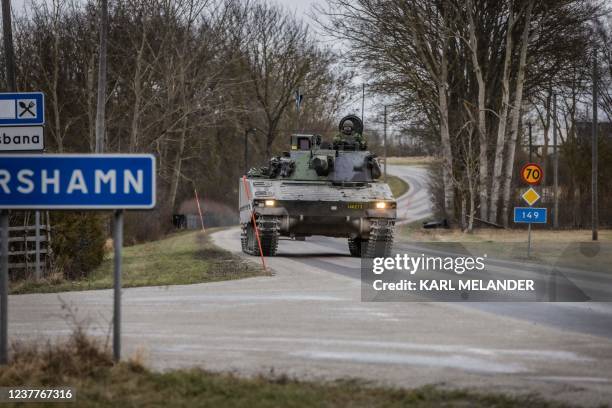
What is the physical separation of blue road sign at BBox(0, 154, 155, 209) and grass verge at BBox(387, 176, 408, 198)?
85.4m

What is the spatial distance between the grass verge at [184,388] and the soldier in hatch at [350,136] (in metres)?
20.8

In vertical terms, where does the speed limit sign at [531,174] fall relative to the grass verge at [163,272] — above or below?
above

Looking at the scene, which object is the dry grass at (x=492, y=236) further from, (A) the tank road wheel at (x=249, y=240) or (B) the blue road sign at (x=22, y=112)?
(B) the blue road sign at (x=22, y=112)

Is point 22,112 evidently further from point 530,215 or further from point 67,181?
point 530,215

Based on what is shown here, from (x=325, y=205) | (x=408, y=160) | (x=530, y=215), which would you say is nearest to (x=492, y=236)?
(x=530, y=215)

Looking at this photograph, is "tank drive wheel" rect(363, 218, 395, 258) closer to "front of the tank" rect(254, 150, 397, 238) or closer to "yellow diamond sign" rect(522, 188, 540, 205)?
"front of the tank" rect(254, 150, 397, 238)

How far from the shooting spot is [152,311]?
539 inches

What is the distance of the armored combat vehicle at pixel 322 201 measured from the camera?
26328 mm

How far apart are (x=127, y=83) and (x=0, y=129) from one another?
1349 inches

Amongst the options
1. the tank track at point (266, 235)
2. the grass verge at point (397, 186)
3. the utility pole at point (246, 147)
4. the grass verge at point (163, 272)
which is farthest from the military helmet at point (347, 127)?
the grass verge at point (397, 186)

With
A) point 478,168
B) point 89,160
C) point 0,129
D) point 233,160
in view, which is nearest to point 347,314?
point 89,160

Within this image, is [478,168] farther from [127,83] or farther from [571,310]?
[571,310]

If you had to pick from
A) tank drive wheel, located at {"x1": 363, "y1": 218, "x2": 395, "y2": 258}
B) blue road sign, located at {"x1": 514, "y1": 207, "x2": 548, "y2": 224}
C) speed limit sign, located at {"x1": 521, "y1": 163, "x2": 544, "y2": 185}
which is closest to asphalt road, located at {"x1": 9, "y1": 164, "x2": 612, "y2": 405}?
tank drive wheel, located at {"x1": 363, "y1": 218, "x2": 395, "y2": 258}

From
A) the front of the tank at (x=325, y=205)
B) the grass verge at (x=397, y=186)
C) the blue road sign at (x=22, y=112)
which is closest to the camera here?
the blue road sign at (x=22, y=112)
